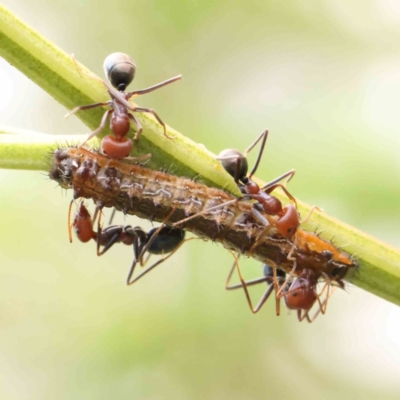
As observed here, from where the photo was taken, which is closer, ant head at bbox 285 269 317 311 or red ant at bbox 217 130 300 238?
red ant at bbox 217 130 300 238

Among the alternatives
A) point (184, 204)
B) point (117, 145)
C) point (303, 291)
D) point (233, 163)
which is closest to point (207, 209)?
point (184, 204)

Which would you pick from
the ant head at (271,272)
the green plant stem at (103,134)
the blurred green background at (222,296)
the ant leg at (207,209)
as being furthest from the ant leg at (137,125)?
the blurred green background at (222,296)

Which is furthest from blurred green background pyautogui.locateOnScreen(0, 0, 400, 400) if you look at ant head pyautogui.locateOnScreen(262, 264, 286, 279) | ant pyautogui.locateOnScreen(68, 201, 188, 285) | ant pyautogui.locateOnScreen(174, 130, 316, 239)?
ant pyautogui.locateOnScreen(174, 130, 316, 239)

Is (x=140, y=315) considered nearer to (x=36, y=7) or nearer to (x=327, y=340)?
(x=327, y=340)

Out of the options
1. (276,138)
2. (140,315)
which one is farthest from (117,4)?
(140,315)

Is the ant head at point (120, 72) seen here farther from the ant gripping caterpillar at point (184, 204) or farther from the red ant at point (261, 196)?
the red ant at point (261, 196)

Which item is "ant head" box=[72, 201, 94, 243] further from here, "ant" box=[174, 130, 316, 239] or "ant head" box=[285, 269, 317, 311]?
"ant head" box=[285, 269, 317, 311]
